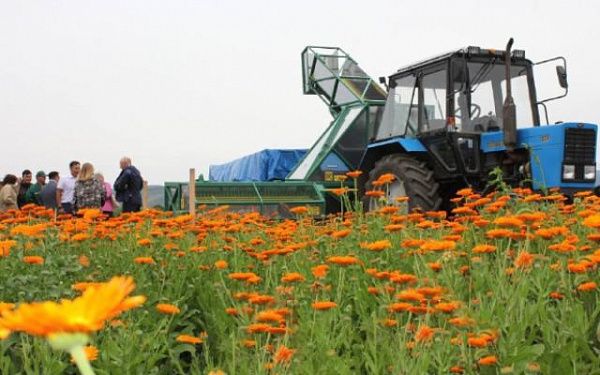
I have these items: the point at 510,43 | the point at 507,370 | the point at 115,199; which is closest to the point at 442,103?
the point at 510,43

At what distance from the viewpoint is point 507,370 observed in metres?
2.01

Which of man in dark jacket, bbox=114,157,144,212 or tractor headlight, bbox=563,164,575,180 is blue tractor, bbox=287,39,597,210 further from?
man in dark jacket, bbox=114,157,144,212

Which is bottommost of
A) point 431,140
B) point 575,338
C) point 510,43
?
point 575,338

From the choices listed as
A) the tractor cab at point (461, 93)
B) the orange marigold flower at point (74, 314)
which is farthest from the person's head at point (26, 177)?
the orange marigold flower at point (74, 314)

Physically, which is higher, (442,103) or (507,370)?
(442,103)

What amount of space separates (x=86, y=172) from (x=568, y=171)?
5.97 m

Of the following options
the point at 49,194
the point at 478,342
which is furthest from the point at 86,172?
the point at 478,342

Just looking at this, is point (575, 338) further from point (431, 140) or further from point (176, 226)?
point (431, 140)

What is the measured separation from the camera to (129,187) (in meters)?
10.5

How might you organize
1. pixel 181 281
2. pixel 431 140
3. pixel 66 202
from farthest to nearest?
pixel 66 202, pixel 431 140, pixel 181 281

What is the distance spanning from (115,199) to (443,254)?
324 inches

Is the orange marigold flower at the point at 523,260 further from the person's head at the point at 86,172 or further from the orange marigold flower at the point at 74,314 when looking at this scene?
the person's head at the point at 86,172

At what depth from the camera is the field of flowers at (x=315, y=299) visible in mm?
2344

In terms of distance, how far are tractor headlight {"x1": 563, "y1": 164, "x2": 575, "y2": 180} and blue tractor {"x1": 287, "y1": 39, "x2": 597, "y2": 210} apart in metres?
0.01
